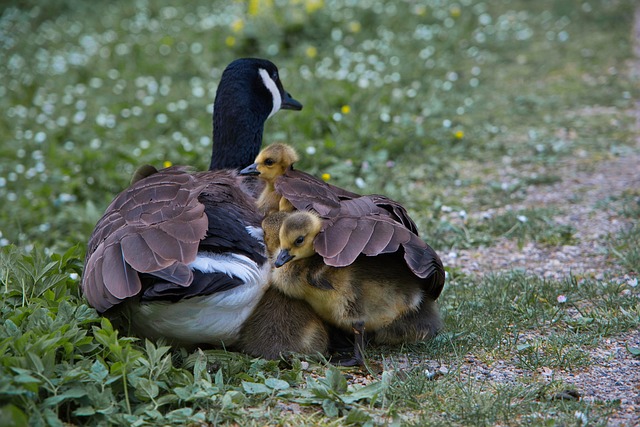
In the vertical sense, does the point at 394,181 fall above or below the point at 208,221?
below

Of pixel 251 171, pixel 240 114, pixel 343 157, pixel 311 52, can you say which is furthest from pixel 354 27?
pixel 251 171

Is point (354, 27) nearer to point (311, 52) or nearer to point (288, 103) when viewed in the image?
point (311, 52)

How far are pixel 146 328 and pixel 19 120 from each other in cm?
701

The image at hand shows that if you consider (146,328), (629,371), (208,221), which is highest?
(208,221)

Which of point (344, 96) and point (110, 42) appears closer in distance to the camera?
point (344, 96)

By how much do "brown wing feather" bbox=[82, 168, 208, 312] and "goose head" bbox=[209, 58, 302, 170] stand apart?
128 cm

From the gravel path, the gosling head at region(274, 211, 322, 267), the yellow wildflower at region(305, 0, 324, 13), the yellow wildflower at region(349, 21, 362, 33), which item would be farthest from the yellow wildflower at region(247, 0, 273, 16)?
the gosling head at region(274, 211, 322, 267)

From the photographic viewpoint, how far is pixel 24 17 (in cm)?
1619

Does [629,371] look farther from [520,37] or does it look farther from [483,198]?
[520,37]

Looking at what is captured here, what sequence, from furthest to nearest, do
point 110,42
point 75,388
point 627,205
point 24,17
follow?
1. point 24,17
2. point 110,42
3. point 627,205
4. point 75,388

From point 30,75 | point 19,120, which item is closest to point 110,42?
point 30,75

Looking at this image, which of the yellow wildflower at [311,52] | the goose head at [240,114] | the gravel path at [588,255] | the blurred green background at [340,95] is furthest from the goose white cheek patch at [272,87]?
the yellow wildflower at [311,52]

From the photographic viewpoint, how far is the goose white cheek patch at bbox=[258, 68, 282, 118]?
5844 millimetres

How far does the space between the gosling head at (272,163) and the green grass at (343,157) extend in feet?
3.92
